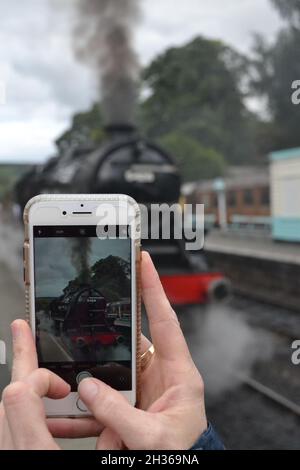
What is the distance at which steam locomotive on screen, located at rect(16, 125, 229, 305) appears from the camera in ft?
20.6

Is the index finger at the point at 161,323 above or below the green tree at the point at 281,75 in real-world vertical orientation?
below

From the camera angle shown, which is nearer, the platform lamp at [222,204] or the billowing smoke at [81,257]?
the billowing smoke at [81,257]

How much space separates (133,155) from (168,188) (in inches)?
21.7

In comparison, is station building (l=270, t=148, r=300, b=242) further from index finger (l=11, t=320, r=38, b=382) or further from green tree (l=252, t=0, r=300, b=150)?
index finger (l=11, t=320, r=38, b=382)

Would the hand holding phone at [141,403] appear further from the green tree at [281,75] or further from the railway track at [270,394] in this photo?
the green tree at [281,75]

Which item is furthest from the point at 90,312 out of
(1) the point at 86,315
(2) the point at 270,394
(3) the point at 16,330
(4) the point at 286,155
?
(4) the point at 286,155

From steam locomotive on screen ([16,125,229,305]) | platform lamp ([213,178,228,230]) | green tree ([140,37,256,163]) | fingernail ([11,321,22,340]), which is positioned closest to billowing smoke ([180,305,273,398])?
steam locomotive on screen ([16,125,229,305])

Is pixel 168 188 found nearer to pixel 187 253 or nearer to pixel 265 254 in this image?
pixel 187 253

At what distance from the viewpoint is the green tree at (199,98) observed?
2931 centimetres

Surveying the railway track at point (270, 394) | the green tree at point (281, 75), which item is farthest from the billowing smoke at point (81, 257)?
the green tree at point (281, 75)

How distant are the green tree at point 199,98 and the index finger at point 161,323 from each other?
28.7m

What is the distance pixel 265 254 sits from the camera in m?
10.9

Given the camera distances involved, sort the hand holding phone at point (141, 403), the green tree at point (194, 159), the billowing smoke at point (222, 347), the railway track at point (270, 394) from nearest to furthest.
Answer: the hand holding phone at point (141, 403) → the railway track at point (270, 394) → the billowing smoke at point (222, 347) → the green tree at point (194, 159)
